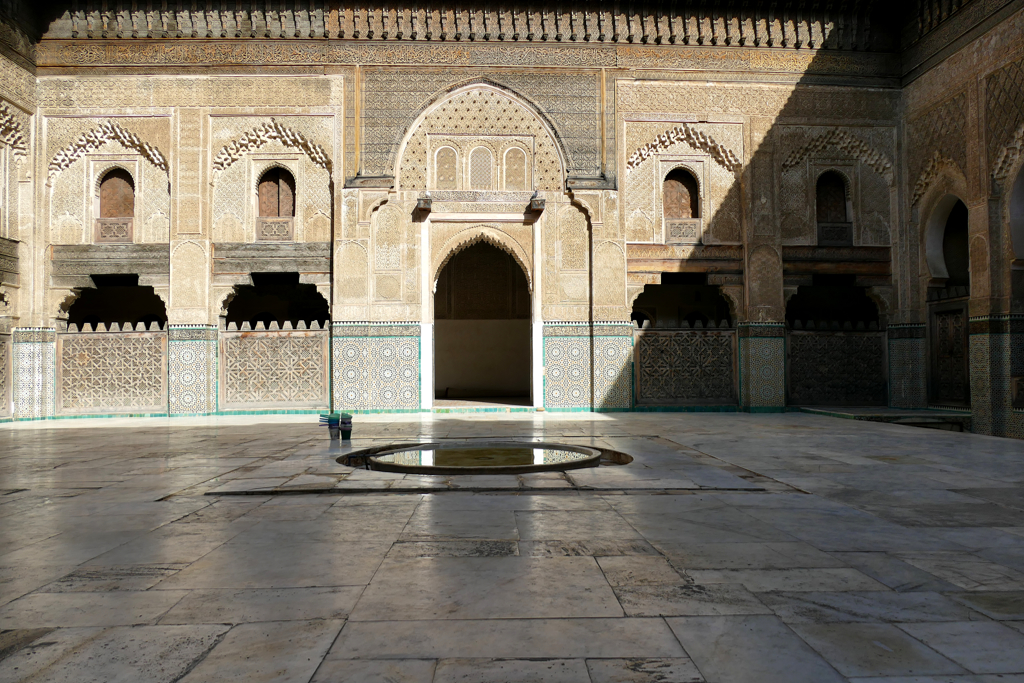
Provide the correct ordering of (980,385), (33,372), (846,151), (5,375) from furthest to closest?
(846,151)
(33,372)
(5,375)
(980,385)

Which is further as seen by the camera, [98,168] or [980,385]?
[98,168]

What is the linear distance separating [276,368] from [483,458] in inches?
222

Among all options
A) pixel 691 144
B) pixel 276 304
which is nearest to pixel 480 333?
pixel 276 304

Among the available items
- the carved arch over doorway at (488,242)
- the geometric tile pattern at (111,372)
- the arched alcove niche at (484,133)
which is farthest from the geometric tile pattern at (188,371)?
the arched alcove niche at (484,133)

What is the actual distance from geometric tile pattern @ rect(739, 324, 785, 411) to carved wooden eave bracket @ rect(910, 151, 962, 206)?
256cm

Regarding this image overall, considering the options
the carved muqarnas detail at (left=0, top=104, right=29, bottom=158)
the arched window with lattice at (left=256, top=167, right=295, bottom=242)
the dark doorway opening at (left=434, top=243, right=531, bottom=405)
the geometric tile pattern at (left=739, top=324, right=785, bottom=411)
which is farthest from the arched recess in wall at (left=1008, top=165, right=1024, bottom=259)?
the carved muqarnas detail at (left=0, top=104, right=29, bottom=158)

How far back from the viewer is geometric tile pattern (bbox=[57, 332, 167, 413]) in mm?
9203

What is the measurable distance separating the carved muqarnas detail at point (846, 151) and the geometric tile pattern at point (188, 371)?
27.3ft

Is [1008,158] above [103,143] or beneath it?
beneath

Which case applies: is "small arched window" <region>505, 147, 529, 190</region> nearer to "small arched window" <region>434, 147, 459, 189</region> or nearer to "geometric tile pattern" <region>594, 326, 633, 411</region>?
"small arched window" <region>434, 147, 459, 189</region>

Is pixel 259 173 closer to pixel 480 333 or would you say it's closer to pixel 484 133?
pixel 484 133

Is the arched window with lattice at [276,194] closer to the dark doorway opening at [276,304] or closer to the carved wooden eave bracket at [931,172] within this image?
the dark doorway opening at [276,304]

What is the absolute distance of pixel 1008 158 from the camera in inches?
312

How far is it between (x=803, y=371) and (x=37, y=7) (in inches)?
448
